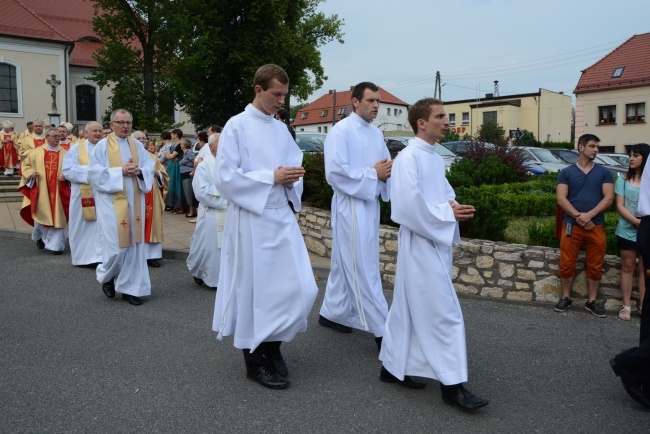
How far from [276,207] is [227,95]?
2706 cm

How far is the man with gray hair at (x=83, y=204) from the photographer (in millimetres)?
8008

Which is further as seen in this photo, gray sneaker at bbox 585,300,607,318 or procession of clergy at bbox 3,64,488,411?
gray sneaker at bbox 585,300,607,318

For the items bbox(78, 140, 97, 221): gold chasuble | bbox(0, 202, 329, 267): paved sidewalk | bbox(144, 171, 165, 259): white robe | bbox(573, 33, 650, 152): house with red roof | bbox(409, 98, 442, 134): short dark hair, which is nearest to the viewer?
bbox(409, 98, 442, 134): short dark hair

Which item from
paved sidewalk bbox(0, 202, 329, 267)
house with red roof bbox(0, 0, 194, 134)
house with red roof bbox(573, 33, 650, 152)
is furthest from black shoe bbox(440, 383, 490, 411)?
house with red roof bbox(573, 33, 650, 152)

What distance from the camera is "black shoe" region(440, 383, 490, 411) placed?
3965 mm

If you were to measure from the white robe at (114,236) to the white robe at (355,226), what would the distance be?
2.37 metres

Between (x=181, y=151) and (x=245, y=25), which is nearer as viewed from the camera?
(x=181, y=151)

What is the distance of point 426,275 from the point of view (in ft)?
13.6

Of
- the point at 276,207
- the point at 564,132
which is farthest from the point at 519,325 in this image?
the point at 564,132

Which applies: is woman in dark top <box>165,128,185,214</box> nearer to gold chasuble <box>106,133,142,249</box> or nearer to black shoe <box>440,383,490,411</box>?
gold chasuble <box>106,133,142,249</box>

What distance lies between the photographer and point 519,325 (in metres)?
6.14

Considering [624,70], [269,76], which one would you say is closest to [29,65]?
[269,76]

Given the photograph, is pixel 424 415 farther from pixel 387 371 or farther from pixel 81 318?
pixel 81 318

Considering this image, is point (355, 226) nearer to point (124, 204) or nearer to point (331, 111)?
point (124, 204)
